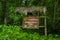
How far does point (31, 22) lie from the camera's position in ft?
27.3

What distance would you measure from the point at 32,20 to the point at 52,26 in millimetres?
1258

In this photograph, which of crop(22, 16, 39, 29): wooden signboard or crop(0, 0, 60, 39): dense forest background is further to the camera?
crop(0, 0, 60, 39): dense forest background

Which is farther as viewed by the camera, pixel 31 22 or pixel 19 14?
pixel 19 14

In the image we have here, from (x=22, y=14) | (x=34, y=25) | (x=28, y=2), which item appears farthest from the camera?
(x=28, y=2)

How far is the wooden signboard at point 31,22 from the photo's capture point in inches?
324

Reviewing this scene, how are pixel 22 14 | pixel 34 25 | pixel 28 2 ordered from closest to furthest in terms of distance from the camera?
pixel 34 25, pixel 22 14, pixel 28 2

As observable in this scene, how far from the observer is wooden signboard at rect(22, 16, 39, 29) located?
8.22 m

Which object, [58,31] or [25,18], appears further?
[58,31]

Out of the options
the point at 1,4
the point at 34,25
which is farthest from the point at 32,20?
the point at 1,4

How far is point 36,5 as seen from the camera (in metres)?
9.70

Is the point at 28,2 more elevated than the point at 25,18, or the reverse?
the point at 28,2

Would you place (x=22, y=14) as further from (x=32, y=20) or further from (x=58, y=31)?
(x=58, y=31)

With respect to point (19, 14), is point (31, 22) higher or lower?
lower

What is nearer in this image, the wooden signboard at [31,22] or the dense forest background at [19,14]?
the wooden signboard at [31,22]
